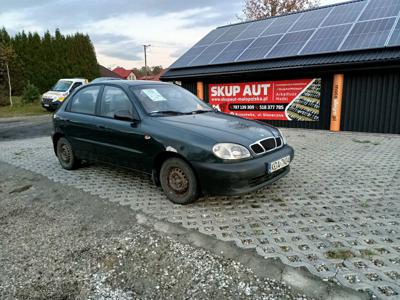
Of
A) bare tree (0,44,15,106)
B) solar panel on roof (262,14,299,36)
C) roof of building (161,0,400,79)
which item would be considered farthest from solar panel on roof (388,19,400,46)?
bare tree (0,44,15,106)

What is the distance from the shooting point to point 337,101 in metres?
9.20

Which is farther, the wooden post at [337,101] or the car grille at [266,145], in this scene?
the wooden post at [337,101]

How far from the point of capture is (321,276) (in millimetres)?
2307

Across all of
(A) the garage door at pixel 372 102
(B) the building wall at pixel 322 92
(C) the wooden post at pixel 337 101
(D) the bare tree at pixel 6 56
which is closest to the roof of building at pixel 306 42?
(B) the building wall at pixel 322 92

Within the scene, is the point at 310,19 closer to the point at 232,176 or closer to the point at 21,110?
the point at 232,176

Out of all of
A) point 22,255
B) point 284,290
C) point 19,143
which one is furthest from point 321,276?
point 19,143

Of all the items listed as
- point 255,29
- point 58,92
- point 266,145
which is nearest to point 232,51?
point 255,29

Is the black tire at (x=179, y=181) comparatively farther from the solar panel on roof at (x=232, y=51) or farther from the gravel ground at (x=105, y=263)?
the solar panel on roof at (x=232, y=51)

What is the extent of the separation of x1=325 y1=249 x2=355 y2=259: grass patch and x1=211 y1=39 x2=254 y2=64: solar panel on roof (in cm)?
960

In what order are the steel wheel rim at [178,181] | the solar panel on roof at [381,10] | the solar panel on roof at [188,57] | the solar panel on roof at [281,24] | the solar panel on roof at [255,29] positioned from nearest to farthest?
the steel wheel rim at [178,181] < the solar panel on roof at [381,10] < the solar panel on roof at [281,24] < the solar panel on roof at [255,29] < the solar panel on roof at [188,57]

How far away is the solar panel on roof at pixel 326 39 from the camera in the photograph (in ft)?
30.6

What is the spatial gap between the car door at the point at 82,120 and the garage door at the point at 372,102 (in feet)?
25.6

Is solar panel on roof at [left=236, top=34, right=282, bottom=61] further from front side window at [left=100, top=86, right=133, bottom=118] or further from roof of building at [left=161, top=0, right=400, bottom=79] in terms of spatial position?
front side window at [left=100, top=86, right=133, bottom=118]

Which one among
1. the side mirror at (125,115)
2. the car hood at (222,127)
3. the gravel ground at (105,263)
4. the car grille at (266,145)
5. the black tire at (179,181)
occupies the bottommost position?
the gravel ground at (105,263)
